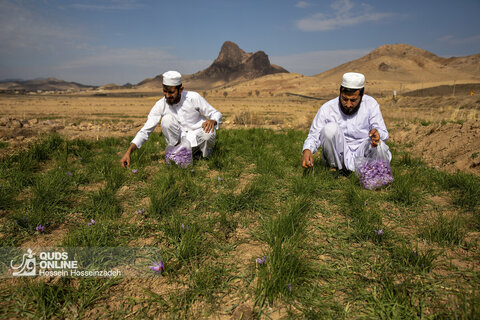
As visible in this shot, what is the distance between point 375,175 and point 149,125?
3.28 m

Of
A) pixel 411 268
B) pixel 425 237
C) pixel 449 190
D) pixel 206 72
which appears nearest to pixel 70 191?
pixel 411 268

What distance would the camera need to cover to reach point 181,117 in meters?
4.57

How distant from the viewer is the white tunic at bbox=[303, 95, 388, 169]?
354 cm

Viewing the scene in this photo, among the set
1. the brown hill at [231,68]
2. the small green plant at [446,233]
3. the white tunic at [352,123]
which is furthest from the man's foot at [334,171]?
the brown hill at [231,68]

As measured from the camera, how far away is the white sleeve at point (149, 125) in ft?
12.9

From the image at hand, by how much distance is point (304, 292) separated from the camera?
166 centimetres

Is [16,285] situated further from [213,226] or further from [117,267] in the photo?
[213,226]

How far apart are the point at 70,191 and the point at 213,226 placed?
188 centimetres

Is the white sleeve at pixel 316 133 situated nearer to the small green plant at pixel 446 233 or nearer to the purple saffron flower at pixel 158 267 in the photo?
the small green plant at pixel 446 233

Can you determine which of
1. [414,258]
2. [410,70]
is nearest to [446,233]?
[414,258]

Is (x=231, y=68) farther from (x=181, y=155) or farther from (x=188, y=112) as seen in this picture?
(x=181, y=155)

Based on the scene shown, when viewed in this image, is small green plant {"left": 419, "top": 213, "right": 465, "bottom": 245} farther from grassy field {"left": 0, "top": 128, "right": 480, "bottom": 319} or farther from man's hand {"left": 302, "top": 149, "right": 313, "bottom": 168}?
man's hand {"left": 302, "top": 149, "right": 313, "bottom": 168}

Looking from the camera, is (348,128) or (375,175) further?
(348,128)

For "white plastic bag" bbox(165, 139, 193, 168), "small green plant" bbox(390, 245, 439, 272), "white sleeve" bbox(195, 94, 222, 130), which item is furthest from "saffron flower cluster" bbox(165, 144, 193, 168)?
"small green plant" bbox(390, 245, 439, 272)
